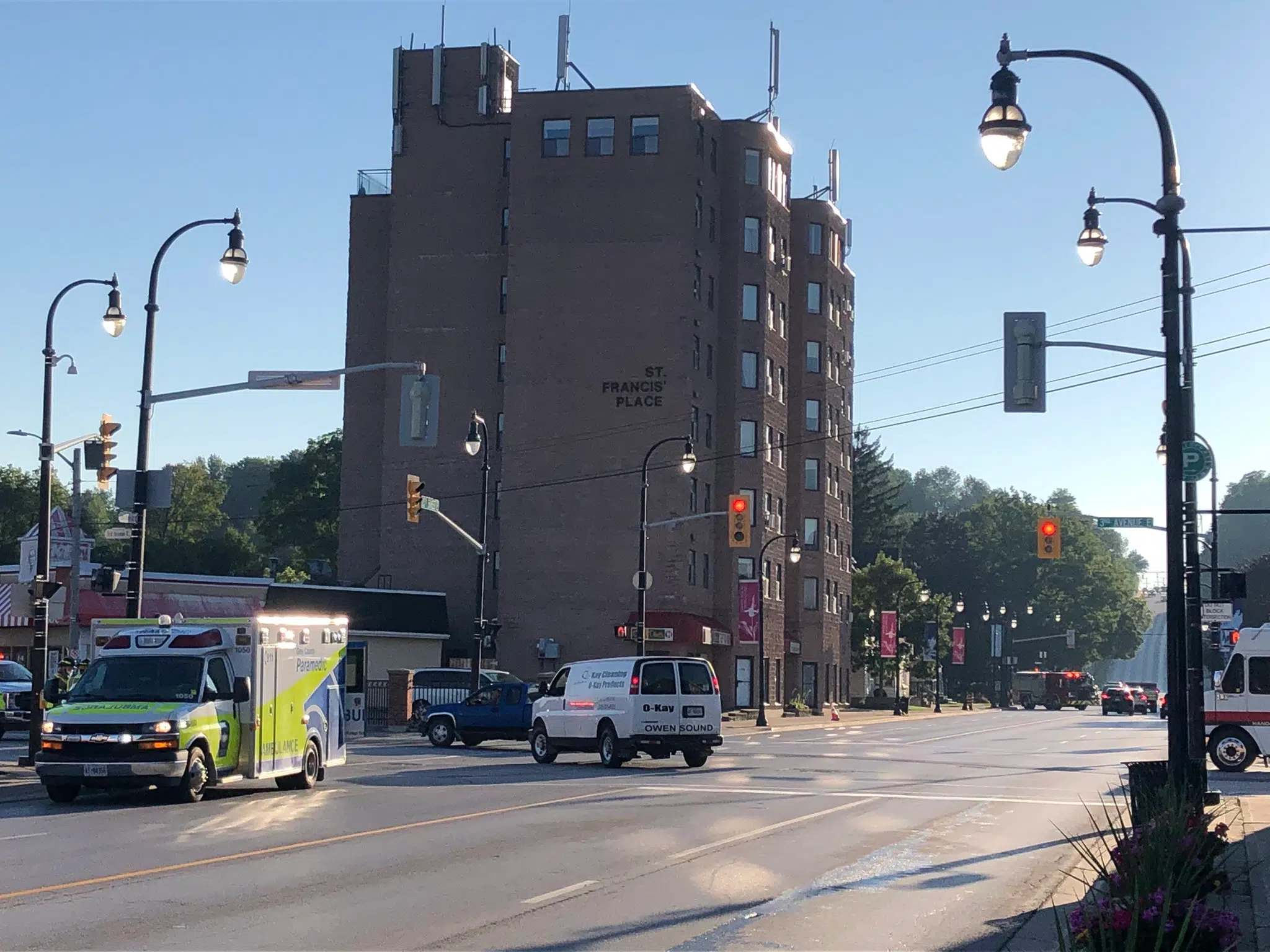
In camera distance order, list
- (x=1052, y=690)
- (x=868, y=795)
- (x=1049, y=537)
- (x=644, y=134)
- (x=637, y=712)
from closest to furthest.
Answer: (x=868, y=795)
(x=637, y=712)
(x=1049, y=537)
(x=644, y=134)
(x=1052, y=690)

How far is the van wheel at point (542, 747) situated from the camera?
31891 mm

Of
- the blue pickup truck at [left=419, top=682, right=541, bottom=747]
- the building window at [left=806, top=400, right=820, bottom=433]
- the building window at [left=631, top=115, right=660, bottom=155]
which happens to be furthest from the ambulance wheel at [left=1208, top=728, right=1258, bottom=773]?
the building window at [left=806, top=400, right=820, bottom=433]

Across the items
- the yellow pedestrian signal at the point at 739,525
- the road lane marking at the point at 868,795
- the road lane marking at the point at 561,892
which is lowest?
the road lane marking at the point at 868,795

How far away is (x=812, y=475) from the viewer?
79062 mm

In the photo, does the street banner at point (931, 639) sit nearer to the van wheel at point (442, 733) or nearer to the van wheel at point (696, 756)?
the van wheel at point (442, 733)

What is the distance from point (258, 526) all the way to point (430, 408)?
82.8 metres

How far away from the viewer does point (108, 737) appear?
2033cm

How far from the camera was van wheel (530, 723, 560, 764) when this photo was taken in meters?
31.9

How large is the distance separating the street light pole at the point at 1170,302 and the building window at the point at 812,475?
6101 cm

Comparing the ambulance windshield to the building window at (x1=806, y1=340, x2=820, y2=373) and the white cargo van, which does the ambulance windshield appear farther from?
the building window at (x1=806, y1=340, x2=820, y2=373)

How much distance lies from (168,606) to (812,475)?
34159 millimetres

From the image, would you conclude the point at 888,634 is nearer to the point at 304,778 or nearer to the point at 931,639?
the point at 931,639

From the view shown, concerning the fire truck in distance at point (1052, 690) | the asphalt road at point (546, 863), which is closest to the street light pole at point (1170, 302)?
the asphalt road at point (546, 863)

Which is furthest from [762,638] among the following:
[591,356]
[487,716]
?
[487,716]
